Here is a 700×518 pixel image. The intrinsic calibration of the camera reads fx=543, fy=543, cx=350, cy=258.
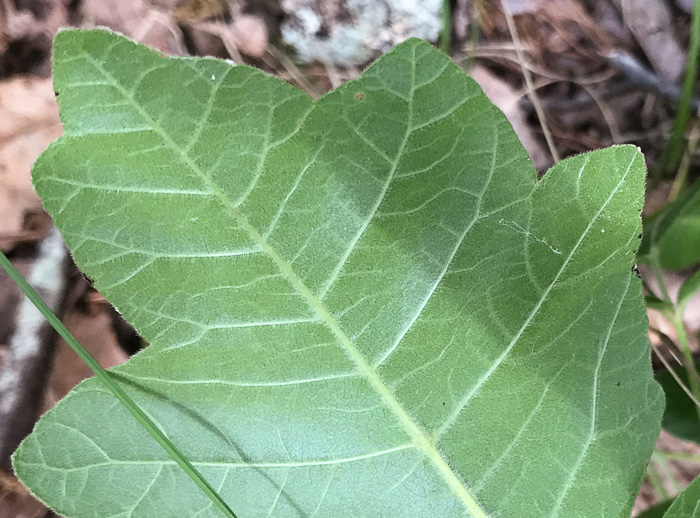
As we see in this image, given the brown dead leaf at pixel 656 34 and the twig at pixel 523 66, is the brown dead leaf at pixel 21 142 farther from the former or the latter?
the brown dead leaf at pixel 656 34

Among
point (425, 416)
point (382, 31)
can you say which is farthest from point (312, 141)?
point (382, 31)

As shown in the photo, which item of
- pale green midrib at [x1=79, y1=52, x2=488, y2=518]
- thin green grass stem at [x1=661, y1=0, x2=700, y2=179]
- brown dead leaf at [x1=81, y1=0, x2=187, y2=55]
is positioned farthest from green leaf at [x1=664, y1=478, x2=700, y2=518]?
brown dead leaf at [x1=81, y1=0, x2=187, y2=55]

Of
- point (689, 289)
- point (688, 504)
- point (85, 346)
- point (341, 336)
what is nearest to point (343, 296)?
point (341, 336)

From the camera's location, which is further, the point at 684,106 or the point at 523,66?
the point at 523,66

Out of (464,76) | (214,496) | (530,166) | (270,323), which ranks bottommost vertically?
(214,496)

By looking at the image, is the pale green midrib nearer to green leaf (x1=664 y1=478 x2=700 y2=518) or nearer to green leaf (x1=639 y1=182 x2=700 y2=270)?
green leaf (x1=664 y1=478 x2=700 y2=518)

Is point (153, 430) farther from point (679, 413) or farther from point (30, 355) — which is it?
point (679, 413)

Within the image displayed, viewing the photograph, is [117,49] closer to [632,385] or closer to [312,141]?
[312,141]
